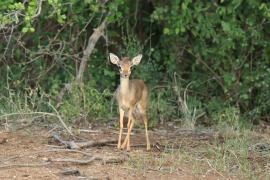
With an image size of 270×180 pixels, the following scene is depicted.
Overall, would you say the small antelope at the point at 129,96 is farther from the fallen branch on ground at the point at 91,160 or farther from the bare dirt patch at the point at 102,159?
the fallen branch on ground at the point at 91,160

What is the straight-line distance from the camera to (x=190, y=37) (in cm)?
1269

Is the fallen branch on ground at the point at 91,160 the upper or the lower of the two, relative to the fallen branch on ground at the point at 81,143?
lower

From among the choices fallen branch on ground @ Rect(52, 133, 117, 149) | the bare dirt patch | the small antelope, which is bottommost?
the bare dirt patch

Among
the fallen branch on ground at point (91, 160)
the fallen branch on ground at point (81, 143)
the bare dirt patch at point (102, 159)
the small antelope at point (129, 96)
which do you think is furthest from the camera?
the small antelope at point (129, 96)

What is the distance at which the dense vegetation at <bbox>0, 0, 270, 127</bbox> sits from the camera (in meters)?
11.4

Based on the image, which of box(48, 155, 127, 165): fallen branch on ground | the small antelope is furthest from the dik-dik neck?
box(48, 155, 127, 165): fallen branch on ground

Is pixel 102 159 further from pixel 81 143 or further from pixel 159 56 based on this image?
pixel 159 56

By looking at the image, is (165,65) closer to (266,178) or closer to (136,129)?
(136,129)

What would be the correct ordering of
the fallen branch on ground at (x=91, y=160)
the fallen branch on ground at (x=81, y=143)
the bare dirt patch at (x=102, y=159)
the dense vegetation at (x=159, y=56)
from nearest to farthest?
1. the bare dirt patch at (x=102, y=159)
2. the fallen branch on ground at (x=91, y=160)
3. the fallen branch on ground at (x=81, y=143)
4. the dense vegetation at (x=159, y=56)

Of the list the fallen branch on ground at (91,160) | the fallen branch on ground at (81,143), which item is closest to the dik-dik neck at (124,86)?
the fallen branch on ground at (81,143)

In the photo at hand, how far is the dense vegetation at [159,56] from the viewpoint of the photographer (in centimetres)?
1140

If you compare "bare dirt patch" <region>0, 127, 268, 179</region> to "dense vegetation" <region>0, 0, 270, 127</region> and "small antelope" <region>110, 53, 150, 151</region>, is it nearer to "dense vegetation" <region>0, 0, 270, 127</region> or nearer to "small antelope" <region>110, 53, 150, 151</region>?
"small antelope" <region>110, 53, 150, 151</region>

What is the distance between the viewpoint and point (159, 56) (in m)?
12.8

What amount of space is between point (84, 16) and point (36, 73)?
129 cm
